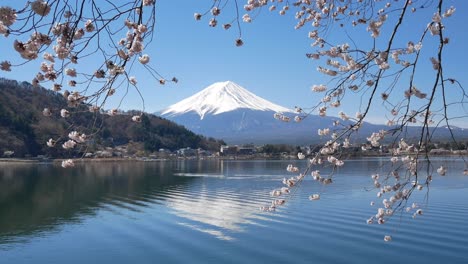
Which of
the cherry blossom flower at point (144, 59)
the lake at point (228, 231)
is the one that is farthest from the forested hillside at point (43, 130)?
the cherry blossom flower at point (144, 59)

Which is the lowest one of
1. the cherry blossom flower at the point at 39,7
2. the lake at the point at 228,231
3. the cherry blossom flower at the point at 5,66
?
the lake at the point at 228,231

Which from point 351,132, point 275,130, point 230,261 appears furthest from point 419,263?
point 275,130

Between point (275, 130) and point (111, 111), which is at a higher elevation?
point (275, 130)

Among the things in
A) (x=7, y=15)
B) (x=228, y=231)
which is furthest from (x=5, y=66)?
(x=228, y=231)

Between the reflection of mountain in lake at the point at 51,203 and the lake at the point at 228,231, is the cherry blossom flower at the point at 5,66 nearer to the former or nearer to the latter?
the lake at the point at 228,231

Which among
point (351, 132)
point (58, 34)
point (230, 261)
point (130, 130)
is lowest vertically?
point (230, 261)

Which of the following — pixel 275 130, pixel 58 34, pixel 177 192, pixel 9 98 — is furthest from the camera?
pixel 275 130

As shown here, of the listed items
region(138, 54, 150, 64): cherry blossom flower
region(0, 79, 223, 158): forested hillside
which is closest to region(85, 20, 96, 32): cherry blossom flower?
region(138, 54, 150, 64): cherry blossom flower

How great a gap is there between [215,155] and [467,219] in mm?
56140

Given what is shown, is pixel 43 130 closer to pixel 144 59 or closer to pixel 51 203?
pixel 51 203

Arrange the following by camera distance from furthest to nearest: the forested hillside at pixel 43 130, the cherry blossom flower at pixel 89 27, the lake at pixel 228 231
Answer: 1. the forested hillside at pixel 43 130
2. the lake at pixel 228 231
3. the cherry blossom flower at pixel 89 27

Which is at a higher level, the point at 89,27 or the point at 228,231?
the point at 89,27

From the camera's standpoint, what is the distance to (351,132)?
2088 mm

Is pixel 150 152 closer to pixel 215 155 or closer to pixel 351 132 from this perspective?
pixel 215 155
